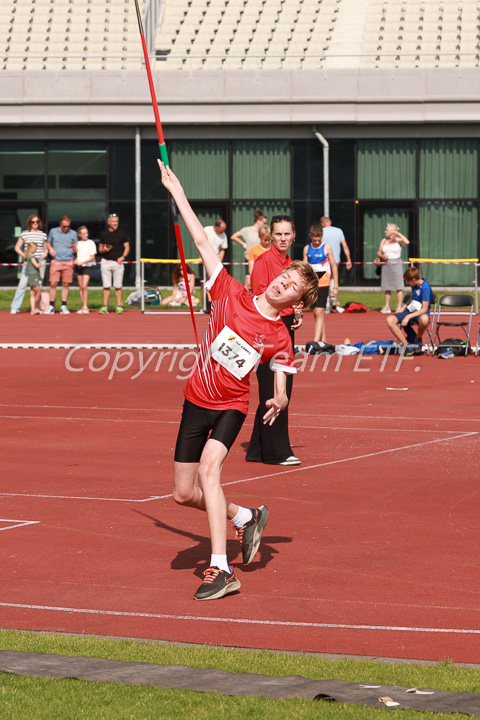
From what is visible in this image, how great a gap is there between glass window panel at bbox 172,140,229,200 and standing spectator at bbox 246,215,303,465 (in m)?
26.6

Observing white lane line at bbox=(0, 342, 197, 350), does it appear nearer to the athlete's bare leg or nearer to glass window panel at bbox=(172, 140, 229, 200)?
the athlete's bare leg

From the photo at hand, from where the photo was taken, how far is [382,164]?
121ft

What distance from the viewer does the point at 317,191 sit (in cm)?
3672

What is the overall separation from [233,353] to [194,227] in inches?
29.3

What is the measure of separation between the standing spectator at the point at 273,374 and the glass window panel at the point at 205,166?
2663 centimetres

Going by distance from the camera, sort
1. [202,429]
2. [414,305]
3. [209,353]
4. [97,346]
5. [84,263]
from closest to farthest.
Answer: [209,353] < [202,429] < [414,305] < [97,346] < [84,263]

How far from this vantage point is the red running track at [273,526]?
6148mm

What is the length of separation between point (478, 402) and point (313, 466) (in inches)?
187

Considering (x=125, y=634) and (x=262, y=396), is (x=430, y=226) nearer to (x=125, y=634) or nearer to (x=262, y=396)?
(x=262, y=396)

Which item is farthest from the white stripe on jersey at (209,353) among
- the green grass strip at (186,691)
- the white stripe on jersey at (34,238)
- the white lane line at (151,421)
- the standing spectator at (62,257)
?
the standing spectator at (62,257)

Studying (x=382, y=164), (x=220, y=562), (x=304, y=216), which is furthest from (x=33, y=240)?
(x=220, y=562)

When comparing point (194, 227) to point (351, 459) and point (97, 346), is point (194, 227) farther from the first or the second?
point (97, 346)

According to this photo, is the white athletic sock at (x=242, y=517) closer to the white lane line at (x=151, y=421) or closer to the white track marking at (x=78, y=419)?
the white lane line at (x=151, y=421)

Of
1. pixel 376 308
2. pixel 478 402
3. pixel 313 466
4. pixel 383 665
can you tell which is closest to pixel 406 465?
pixel 313 466
